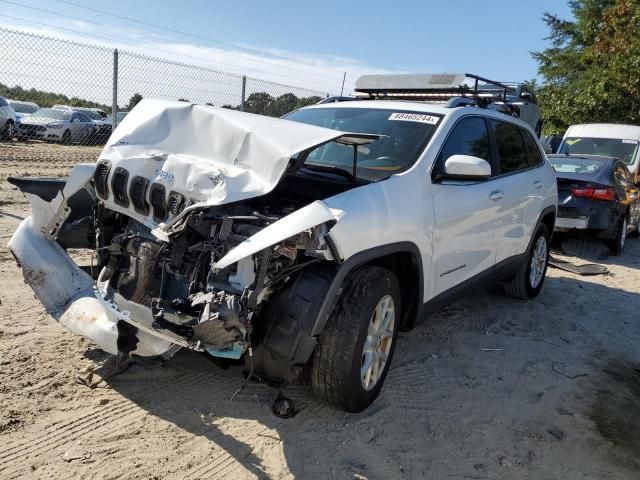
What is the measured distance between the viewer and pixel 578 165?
930cm

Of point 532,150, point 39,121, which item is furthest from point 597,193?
point 39,121

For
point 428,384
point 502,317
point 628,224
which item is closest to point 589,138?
point 628,224

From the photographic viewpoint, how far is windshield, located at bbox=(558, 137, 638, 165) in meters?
12.4

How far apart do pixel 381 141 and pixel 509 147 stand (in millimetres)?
1728

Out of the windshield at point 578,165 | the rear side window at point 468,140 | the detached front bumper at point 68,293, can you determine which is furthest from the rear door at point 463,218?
the windshield at point 578,165

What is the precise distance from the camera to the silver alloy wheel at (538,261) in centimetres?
592

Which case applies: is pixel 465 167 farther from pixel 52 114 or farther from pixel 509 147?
pixel 52 114

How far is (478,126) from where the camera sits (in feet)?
14.9

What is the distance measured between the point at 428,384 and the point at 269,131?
197 centimetres

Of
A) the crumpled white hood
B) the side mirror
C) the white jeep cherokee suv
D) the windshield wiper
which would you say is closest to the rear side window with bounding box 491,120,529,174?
the white jeep cherokee suv

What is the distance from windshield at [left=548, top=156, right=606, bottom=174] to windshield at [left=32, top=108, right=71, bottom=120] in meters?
15.6

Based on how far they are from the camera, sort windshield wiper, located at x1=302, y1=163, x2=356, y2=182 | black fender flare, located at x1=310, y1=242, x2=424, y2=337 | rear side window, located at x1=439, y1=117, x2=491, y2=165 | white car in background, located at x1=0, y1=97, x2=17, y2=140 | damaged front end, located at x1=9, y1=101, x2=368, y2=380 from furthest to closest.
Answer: white car in background, located at x1=0, y1=97, x2=17, y2=140 < rear side window, located at x1=439, y1=117, x2=491, y2=165 < windshield wiper, located at x1=302, y1=163, x2=356, y2=182 < black fender flare, located at x1=310, y1=242, x2=424, y2=337 < damaged front end, located at x1=9, y1=101, x2=368, y2=380

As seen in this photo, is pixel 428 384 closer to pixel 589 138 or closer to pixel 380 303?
pixel 380 303

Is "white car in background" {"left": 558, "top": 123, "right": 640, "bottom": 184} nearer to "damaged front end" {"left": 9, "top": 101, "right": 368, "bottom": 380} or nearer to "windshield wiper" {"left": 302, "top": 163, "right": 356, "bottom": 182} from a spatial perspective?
"windshield wiper" {"left": 302, "top": 163, "right": 356, "bottom": 182}
